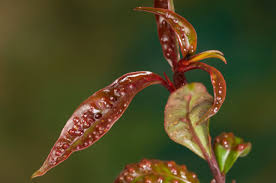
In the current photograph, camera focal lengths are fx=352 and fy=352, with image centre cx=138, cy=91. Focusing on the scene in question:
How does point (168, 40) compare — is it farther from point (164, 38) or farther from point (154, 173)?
point (154, 173)

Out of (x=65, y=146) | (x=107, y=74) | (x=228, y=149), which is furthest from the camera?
(x=107, y=74)

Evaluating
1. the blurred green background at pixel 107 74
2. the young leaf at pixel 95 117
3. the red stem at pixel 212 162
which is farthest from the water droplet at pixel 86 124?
the blurred green background at pixel 107 74

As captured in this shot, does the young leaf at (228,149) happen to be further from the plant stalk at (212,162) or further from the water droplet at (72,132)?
the water droplet at (72,132)

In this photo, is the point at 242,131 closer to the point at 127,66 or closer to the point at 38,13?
the point at 127,66

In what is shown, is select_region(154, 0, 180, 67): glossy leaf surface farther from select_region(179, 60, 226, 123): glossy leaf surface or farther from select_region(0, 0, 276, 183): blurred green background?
select_region(0, 0, 276, 183): blurred green background

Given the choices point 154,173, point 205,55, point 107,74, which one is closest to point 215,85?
point 205,55

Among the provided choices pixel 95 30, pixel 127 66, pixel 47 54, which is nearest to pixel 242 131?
pixel 127 66

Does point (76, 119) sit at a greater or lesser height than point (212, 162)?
greater

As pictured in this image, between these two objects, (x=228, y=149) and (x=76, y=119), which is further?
(x=228, y=149)
